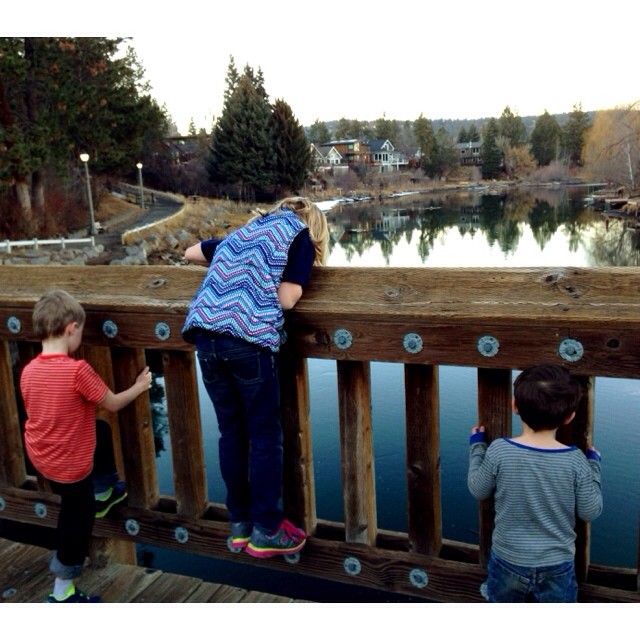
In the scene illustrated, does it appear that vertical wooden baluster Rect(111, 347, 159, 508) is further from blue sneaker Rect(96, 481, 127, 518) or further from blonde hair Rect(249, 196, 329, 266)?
blonde hair Rect(249, 196, 329, 266)

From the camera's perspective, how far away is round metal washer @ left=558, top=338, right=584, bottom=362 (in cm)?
Result: 169

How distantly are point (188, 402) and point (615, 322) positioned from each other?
1292 mm

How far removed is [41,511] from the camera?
263cm

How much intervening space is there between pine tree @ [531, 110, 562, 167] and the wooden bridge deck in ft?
332

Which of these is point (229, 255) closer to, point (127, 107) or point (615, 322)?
point (615, 322)

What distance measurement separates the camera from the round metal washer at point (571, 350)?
1692 millimetres

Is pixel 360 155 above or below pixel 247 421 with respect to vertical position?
above

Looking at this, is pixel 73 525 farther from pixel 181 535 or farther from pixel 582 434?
pixel 582 434

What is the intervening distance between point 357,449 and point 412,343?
400mm

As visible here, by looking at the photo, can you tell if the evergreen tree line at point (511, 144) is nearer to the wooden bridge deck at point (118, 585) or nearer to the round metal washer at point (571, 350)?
the wooden bridge deck at point (118, 585)

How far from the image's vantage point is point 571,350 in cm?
170

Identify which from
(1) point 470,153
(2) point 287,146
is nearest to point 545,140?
(1) point 470,153

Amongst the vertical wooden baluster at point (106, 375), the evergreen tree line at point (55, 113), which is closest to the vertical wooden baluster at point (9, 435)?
the vertical wooden baluster at point (106, 375)

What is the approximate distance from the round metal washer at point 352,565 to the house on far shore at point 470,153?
103422mm
